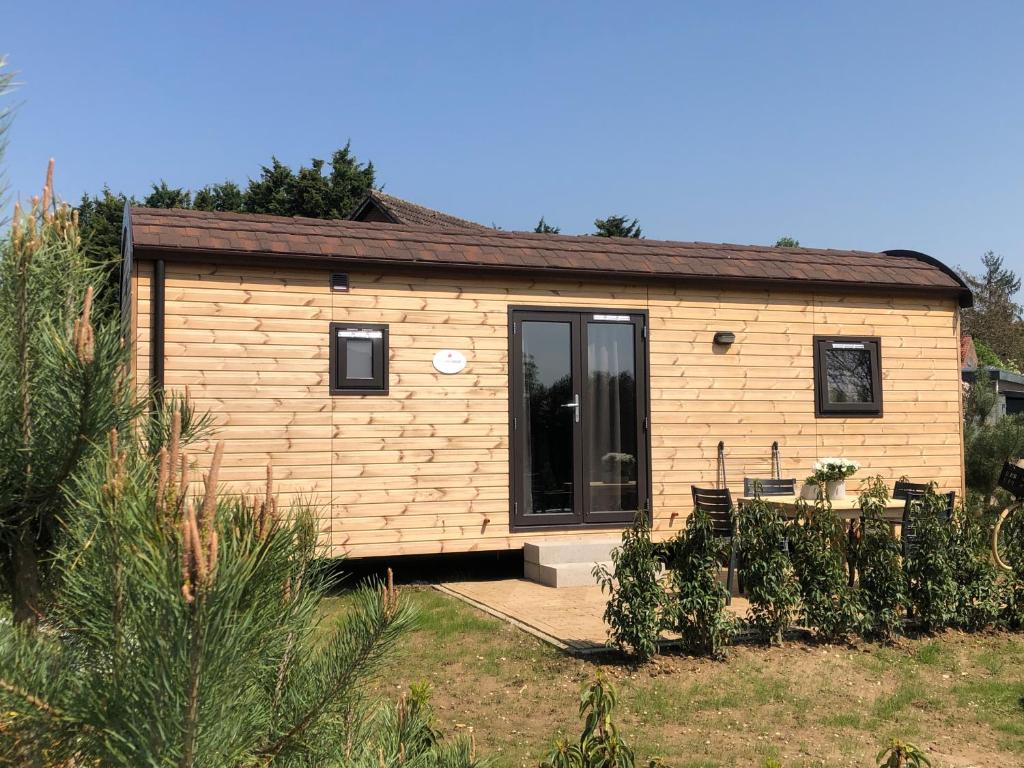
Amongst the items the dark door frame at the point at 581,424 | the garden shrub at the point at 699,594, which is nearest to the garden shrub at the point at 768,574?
the garden shrub at the point at 699,594

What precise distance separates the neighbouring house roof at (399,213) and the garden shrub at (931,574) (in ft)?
41.1

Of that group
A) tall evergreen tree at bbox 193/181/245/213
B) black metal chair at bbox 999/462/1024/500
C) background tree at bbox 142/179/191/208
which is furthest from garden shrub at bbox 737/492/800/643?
tall evergreen tree at bbox 193/181/245/213

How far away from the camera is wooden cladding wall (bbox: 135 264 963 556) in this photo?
8055 millimetres

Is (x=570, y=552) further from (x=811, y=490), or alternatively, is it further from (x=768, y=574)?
(x=768, y=574)

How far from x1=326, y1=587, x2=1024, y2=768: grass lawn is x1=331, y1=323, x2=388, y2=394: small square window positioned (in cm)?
273

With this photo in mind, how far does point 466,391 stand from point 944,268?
599cm

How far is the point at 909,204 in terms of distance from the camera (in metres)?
17.2

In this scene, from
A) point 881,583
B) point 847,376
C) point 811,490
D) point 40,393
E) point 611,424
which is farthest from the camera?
point 847,376

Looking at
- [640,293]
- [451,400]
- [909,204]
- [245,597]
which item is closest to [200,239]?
[451,400]

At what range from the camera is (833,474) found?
26.2 feet

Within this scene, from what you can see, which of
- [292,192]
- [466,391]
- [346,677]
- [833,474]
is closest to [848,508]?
[833,474]

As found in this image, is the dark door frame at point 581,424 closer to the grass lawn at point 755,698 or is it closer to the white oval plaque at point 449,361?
the white oval plaque at point 449,361

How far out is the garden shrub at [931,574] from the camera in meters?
6.15

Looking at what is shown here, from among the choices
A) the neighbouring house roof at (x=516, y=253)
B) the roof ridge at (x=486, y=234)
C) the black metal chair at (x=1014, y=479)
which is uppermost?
the roof ridge at (x=486, y=234)
